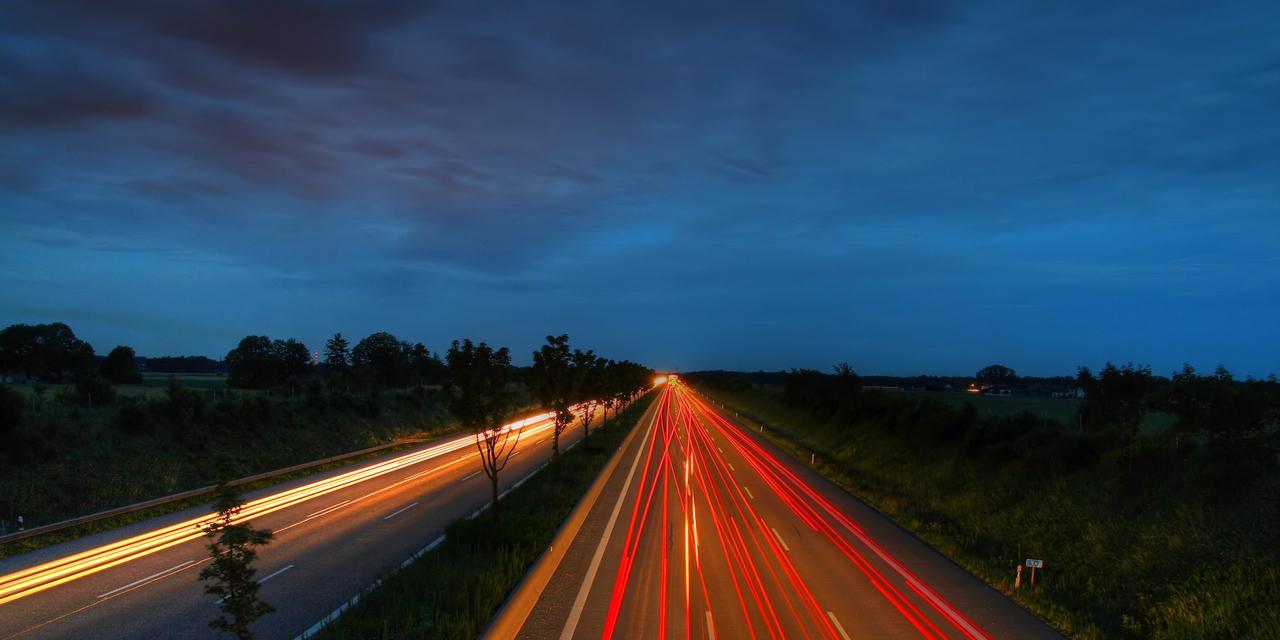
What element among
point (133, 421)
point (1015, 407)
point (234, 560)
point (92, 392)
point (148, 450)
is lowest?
point (148, 450)

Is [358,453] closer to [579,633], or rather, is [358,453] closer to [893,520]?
[893,520]

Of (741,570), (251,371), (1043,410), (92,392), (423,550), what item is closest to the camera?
(741,570)

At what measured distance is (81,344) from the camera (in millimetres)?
83812

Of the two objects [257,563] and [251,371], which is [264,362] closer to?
[251,371]

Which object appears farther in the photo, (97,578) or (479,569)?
(97,578)

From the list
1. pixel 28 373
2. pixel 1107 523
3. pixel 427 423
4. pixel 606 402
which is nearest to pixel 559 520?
pixel 1107 523

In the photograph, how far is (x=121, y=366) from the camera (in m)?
80.2

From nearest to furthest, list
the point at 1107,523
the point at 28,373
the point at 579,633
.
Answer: the point at 579,633 → the point at 1107,523 → the point at 28,373

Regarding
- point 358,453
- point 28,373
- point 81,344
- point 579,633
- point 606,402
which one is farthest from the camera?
point 81,344

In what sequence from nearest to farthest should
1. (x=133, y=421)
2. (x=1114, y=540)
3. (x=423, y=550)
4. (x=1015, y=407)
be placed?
(x=1114, y=540), (x=423, y=550), (x=133, y=421), (x=1015, y=407)

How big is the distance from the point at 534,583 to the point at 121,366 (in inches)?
3522

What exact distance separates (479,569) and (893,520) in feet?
44.0

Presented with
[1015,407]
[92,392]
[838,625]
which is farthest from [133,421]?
[1015,407]

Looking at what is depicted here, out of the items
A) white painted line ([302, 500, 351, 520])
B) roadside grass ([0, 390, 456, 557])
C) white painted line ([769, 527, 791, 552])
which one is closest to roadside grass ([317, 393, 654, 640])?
roadside grass ([0, 390, 456, 557])
